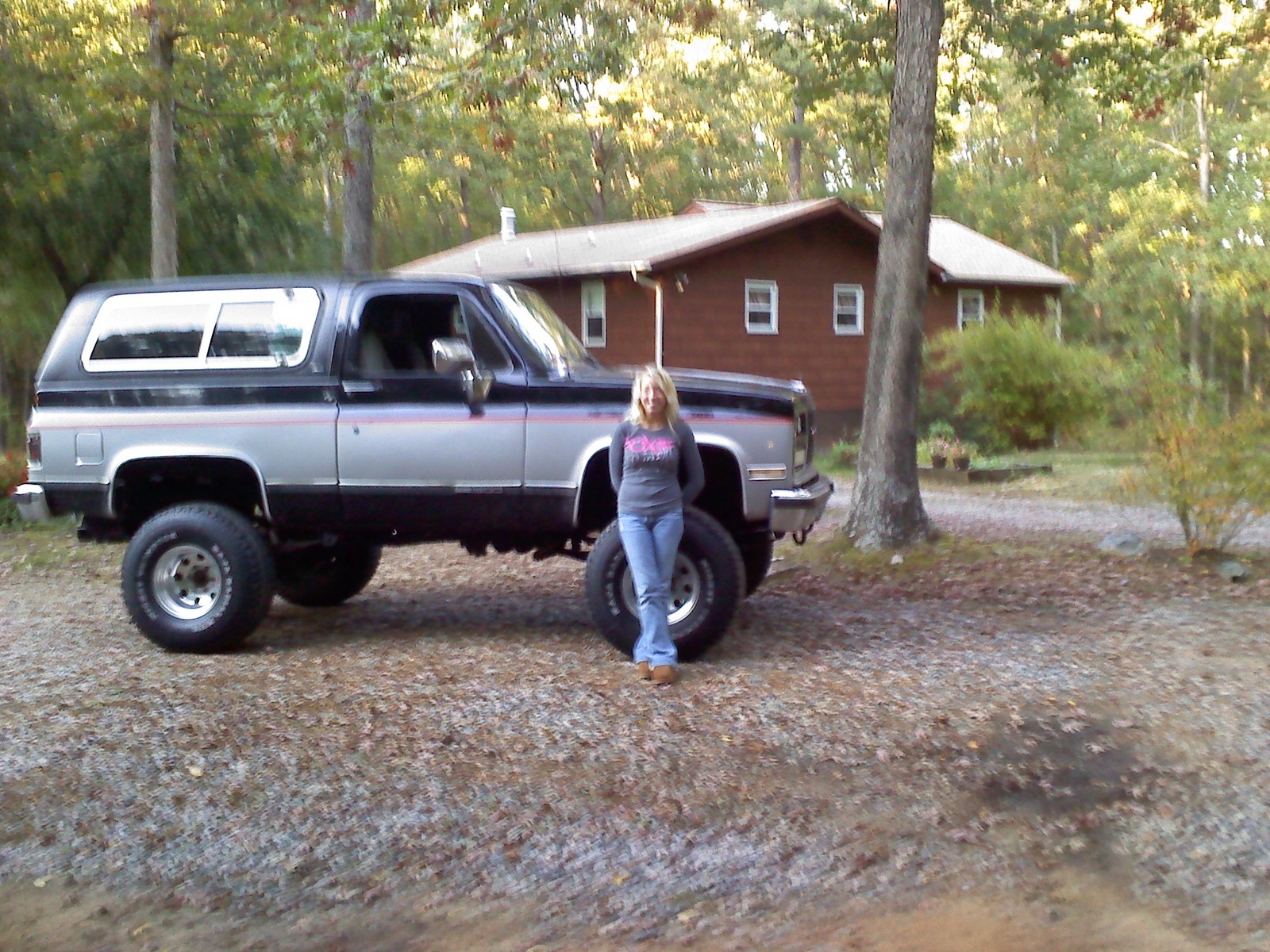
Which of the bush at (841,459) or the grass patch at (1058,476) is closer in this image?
the grass patch at (1058,476)

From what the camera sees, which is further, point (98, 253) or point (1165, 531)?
point (98, 253)

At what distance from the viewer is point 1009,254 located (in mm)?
35062

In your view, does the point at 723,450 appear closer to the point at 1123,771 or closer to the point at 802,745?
the point at 802,745

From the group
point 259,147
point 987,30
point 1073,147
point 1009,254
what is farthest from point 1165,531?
point 1073,147

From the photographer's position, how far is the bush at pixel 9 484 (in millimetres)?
15812

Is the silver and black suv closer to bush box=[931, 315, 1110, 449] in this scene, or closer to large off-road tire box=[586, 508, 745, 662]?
large off-road tire box=[586, 508, 745, 662]

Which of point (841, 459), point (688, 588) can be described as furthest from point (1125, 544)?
point (841, 459)

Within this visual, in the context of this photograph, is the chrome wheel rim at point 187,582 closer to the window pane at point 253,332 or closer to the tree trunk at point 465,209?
the window pane at point 253,332

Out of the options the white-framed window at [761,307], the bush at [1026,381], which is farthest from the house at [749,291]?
the bush at [1026,381]

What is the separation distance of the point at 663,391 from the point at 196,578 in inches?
121

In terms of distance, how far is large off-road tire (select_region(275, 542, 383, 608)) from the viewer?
9383 mm

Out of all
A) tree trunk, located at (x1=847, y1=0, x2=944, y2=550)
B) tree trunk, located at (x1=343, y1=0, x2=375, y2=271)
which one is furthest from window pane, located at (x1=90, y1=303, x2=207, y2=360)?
tree trunk, located at (x1=343, y1=0, x2=375, y2=271)

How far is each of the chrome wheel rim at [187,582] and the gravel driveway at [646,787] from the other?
13.7 inches

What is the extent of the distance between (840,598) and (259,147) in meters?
11.6
